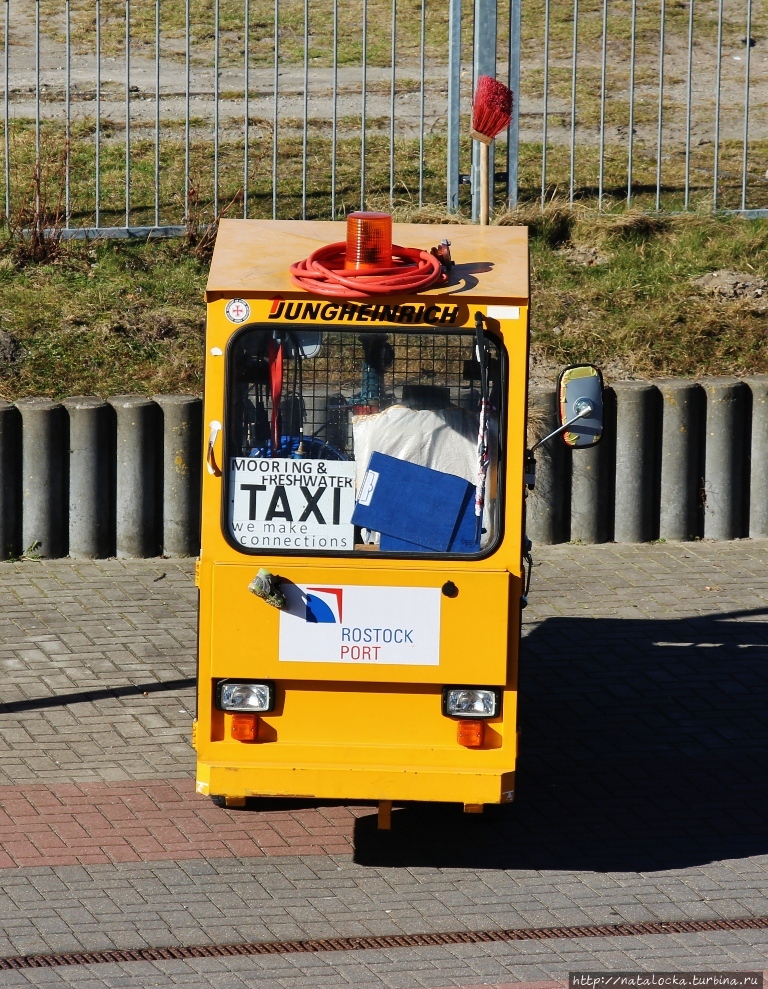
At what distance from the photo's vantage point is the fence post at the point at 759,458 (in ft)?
33.2

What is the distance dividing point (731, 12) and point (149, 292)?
1054 cm

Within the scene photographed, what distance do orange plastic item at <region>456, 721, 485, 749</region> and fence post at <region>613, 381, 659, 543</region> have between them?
4605 mm

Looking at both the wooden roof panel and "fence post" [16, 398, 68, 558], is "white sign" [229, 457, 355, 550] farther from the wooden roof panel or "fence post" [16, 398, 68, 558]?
"fence post" [16, 398, 68, 558]

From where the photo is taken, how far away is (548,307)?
1196 cm

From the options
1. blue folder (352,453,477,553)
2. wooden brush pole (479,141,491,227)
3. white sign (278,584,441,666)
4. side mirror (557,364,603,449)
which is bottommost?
white sign (278,584,441,666)

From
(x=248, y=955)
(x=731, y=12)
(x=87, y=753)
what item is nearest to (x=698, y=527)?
(x=87, y=753)

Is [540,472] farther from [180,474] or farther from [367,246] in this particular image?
[367,246]

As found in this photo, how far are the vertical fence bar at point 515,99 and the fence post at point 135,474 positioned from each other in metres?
4.30

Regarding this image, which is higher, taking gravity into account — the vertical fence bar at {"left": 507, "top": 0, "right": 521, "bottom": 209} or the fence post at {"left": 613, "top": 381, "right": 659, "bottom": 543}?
the vertical fence bar at {"left": 507, "top": 0, "right": 521, "bottom": 209}

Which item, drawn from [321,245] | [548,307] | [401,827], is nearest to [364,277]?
[321,245]

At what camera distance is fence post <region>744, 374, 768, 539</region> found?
10125 millimetres

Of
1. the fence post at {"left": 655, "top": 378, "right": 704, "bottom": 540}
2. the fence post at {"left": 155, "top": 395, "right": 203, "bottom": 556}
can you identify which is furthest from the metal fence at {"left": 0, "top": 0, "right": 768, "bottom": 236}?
the fence post at {"left": 655, "top": 378, "right": 704, "bottom": 540}

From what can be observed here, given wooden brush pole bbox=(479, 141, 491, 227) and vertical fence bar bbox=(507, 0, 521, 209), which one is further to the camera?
vertical fence bar bbox=(507, 0, 521, 209)

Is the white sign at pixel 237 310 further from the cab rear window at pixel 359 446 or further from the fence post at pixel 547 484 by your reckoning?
the fence post at pixel 547 484
